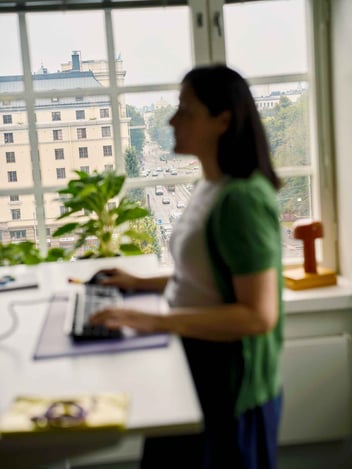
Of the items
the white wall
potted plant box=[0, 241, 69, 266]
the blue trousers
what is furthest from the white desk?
the white wall

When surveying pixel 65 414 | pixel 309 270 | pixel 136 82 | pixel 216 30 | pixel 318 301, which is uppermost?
pixel 216 30

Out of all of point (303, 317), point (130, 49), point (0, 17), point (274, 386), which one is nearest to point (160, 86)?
point (130, 49)

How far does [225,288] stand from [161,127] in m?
1.82

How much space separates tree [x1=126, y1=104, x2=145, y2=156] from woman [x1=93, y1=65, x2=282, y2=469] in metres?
1.59

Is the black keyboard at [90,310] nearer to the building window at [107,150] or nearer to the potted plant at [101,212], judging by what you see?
the potted plant at [101,212]

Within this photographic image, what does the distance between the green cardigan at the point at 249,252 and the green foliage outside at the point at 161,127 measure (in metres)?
1.71

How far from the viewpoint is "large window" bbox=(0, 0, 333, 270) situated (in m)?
3.00

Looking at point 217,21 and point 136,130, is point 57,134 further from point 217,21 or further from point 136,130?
point 217,21

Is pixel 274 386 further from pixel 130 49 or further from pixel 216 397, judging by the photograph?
pixel 130 49

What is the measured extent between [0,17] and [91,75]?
48 cm

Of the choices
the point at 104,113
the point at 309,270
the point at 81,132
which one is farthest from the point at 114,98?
the point at 309,270

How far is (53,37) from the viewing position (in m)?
3.01

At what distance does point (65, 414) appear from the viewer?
1.03 metres

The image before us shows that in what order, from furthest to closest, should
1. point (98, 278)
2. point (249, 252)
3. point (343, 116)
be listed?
point (343, 116)
point (98, 278)
point (249, 252)
